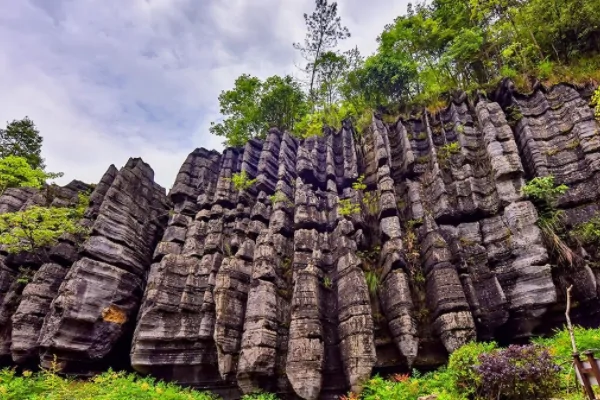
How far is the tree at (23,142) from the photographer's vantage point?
81.4 ft

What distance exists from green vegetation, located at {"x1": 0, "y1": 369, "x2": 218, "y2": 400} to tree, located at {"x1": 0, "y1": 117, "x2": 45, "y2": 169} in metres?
19.9

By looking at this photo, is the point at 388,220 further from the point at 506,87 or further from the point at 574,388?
the point at 506,87

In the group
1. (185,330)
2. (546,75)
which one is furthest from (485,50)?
(185,330)

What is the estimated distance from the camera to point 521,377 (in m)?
5.47

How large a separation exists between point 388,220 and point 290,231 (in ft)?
11.5

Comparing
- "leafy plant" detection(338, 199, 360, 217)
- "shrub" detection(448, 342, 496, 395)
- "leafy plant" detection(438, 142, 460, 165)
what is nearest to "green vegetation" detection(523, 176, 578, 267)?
"leafy plant" detection(438, 142, 460, 165)

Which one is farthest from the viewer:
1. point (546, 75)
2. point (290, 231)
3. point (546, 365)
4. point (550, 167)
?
point (546, 75)

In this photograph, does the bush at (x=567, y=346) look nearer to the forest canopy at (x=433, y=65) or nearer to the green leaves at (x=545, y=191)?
the green leaves at (x=545, y=191)

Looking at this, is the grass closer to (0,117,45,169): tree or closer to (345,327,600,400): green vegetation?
(345,327,600,400): green vegetation

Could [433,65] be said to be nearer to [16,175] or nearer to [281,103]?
[281,103]

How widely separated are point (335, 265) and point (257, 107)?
12.8 meters

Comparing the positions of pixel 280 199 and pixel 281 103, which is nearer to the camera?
pixel 280 199

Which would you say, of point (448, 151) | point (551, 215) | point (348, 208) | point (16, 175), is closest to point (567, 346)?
point (551, 215)

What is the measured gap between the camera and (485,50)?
684 inches
